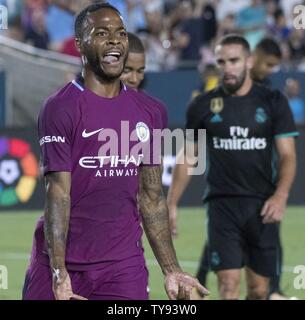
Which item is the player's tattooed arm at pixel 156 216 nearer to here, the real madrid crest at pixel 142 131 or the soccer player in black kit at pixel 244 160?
the real madrid crest at pixel 142 131

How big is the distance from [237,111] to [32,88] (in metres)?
10.2

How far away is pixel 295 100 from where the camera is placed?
730 inches

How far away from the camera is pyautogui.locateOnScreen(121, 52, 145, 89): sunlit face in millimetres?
8516

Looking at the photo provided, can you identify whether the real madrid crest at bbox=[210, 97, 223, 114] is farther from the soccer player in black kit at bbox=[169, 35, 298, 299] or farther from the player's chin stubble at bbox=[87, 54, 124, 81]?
the player's chin stubble at bbox=[87, 54, 124, 81]

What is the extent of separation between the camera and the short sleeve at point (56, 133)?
5816 mm

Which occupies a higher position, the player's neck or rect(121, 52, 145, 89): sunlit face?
rect(121, 52, 145, 89): sunlit face

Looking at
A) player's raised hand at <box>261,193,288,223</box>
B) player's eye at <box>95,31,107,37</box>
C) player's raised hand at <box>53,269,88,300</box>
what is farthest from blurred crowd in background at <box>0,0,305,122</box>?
player's raised hand at <box>53,269,88,300</box>

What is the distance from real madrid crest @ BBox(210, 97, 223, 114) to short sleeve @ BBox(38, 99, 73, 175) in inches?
136

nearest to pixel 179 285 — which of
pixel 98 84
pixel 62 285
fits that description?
pixel 62 285

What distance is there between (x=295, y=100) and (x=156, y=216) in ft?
41.3

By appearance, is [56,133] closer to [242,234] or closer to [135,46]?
[135,46]

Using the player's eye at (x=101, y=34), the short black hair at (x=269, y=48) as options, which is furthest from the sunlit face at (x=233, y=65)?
the player's eye at (x=101, y=34)

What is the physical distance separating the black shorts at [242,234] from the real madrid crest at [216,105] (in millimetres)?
735

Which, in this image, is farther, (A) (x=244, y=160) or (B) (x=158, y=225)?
(A) (x=244, y=160)
